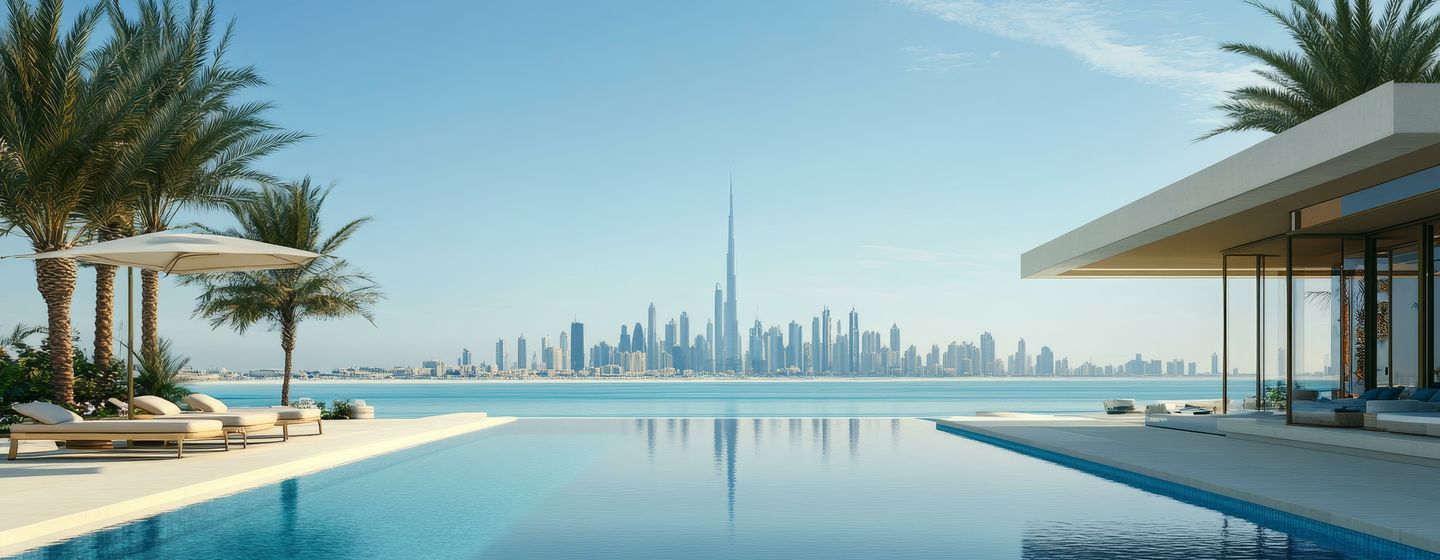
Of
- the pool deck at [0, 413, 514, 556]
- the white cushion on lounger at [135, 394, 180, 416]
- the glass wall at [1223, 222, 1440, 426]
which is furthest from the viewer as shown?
the glass wall at [1223, 222, 1440, 426]

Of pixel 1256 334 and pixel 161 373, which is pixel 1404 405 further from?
pixel 161 373

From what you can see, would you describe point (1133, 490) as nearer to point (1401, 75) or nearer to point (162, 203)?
point (1401, 75)

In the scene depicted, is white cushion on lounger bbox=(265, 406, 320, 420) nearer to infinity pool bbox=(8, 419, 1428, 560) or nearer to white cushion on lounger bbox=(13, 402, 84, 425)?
infinity pool bbox=(8, 419, 1428, 560)

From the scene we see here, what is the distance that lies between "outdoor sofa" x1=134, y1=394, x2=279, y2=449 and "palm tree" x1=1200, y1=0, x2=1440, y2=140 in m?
15.0

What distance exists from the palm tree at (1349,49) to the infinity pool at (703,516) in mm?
7577

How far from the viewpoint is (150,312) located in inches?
756

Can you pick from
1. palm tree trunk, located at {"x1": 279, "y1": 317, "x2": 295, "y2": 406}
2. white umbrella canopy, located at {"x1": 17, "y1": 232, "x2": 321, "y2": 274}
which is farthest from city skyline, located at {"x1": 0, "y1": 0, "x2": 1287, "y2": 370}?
white umbrella canopy, located at {"x1": 17, "y1": 232, "x2": 321, "y2": 274}

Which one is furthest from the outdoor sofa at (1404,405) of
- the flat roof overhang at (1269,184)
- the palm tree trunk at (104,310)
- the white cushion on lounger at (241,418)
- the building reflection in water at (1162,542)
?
the palm tree trunk at (104,310)

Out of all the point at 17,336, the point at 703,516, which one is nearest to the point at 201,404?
the point at 17,336

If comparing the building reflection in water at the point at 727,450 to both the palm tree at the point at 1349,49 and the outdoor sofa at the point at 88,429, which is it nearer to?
the outdoor sofa at the point at 88,429

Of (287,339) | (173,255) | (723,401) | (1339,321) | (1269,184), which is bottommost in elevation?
(723,401)

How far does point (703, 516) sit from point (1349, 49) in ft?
41.5

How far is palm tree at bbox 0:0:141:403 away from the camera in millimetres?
15047

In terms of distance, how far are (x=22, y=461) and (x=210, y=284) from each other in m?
12.6
